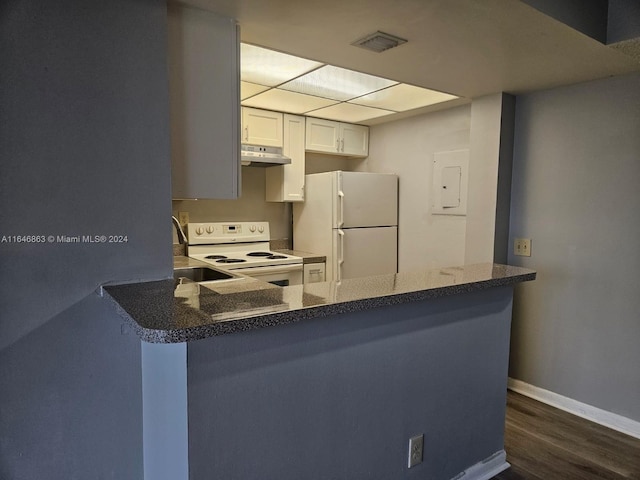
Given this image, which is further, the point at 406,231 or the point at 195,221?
the point at 406,231

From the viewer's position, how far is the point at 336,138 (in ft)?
12.9

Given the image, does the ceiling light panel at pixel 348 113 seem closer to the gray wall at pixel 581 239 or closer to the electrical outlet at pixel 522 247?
the gray wall at pixel 581 239

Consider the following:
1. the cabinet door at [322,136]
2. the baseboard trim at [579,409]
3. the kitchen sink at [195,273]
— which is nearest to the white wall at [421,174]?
the cabinet door at [322,136]

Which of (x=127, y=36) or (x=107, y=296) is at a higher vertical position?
(x=127, y=36)

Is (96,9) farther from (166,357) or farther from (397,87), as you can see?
(397,87)

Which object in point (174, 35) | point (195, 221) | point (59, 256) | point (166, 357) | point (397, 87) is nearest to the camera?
point (166, 357)

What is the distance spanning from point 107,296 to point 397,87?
2.32 meters

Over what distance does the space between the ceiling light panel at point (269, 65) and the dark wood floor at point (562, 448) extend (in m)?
2.45

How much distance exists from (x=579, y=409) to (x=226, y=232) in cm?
294

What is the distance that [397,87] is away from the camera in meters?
2.84

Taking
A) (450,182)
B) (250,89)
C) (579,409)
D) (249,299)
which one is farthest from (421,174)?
(249,299)

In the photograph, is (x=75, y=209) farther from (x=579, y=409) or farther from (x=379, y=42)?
(x=579, y=409)

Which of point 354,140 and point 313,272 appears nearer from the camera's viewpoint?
point 313,272

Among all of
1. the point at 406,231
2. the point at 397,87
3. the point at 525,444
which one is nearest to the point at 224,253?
the point at 406,231
